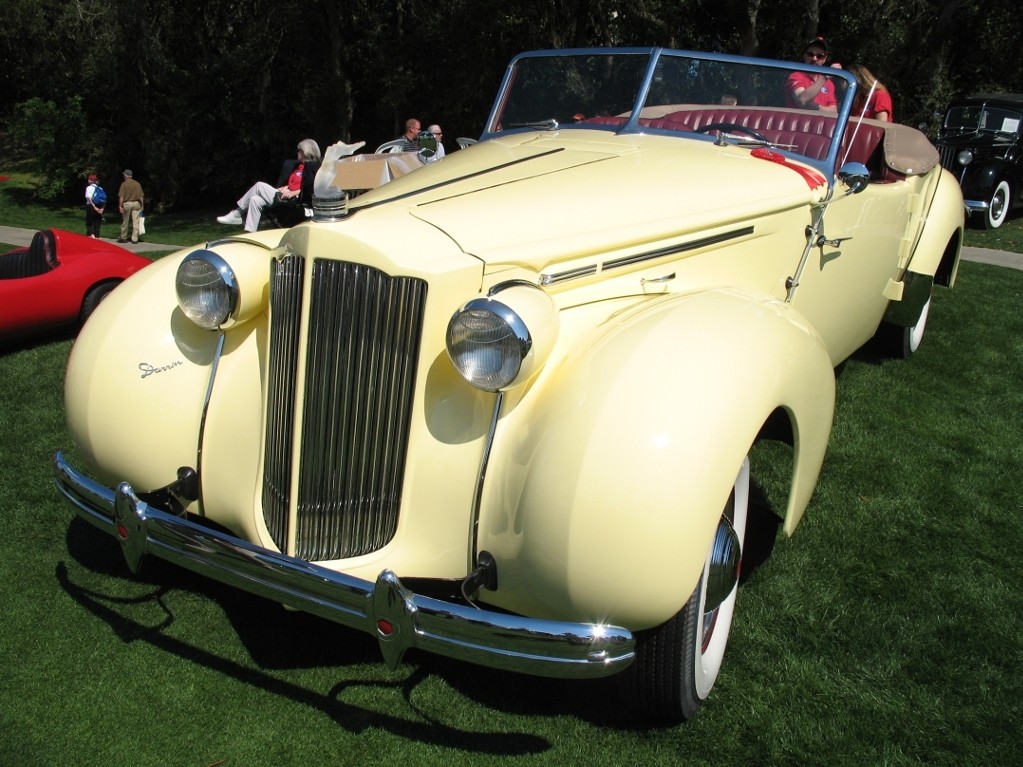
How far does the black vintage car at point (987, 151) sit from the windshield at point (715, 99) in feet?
29.4

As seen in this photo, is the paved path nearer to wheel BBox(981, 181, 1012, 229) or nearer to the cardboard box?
wheel BBox(981, 181, 1012, 229)

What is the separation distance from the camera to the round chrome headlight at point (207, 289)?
2.83m

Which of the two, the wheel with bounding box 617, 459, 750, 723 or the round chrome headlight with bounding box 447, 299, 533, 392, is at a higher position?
the round chrome headlight with bounding box 447, 299, 533, 392

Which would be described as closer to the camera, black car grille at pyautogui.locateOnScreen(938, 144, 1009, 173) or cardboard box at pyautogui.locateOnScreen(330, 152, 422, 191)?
cardboard box at pyautogui.locateOnScreen(330, 152, 422, 191)

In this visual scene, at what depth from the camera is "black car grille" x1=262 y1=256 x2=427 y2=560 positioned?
7.98 feet

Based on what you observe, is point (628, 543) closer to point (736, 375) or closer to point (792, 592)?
point (736, 375)

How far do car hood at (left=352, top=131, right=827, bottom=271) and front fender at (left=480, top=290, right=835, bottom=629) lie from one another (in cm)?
43

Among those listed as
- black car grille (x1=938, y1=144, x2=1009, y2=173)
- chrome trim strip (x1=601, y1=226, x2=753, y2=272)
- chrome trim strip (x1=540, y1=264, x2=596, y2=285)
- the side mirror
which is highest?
the side mirror

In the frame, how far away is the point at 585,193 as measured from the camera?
10.0 ft

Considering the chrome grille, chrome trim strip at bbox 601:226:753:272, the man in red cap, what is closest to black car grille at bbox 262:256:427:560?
chrome trim strip at bbox 601:226:753:272

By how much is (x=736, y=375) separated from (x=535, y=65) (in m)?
2.74

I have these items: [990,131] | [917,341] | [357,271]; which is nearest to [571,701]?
[357,271]

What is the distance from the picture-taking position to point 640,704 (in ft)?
8.30

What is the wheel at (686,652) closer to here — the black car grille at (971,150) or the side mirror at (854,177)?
the side mirror at (854,177)
